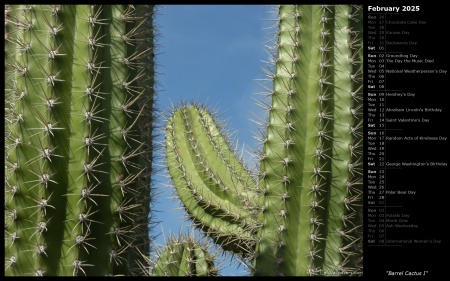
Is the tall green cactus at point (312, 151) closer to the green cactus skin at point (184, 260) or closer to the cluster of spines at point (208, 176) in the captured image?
the green cactus skin at point (184, 260)

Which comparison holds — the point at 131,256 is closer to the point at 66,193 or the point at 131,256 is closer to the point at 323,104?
the point at 66,193

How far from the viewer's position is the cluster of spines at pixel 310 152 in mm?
3061

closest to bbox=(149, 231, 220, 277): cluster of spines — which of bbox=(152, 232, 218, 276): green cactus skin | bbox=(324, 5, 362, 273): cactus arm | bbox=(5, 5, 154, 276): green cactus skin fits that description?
bbox=(152, 232, 218, 276): green cactus skin

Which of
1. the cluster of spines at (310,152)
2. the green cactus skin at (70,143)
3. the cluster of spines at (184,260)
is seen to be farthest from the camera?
the cluster of spines at (310,152)

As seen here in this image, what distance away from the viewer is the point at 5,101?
251 cm

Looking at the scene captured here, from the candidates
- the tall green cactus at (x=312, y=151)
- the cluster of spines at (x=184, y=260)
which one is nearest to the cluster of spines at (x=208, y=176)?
the tall green cactus at (x=312, y=151)

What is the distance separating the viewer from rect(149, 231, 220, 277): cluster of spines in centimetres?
274

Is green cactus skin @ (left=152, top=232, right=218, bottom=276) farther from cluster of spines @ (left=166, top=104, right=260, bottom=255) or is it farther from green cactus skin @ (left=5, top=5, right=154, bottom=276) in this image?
cluster of spines @ (left=166, top=104, right=260, bottom=255)

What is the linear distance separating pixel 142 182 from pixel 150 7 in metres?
0.92

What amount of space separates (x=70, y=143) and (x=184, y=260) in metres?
0.83

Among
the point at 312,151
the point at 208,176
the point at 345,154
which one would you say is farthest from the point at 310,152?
the point at 208,176

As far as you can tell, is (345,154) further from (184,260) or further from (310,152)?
(184,260)

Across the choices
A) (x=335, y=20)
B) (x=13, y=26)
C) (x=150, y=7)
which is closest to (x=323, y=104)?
(x=335, y=20)

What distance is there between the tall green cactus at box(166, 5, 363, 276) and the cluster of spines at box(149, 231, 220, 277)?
0.38m
